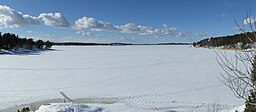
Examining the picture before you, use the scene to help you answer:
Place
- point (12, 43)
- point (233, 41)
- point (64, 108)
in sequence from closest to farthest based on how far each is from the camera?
point (64, 108) → point (233, 41) → point (12, 43)

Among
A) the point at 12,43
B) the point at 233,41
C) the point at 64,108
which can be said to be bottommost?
the point at 64,108

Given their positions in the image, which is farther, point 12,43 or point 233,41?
point 12,43

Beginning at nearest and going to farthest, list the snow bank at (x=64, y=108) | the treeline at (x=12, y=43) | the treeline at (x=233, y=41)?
the treeline at (x=233, y=41)
the snow bank at (x=64, y=108)
the treeline at (x=12, y=43)

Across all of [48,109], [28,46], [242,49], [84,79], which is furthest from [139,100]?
[28,46]

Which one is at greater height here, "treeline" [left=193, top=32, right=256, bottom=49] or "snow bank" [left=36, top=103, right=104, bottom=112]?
"treeline" [left=193, top=32, right=256, bottom=49]

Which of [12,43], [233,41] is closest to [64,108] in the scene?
[233,41]

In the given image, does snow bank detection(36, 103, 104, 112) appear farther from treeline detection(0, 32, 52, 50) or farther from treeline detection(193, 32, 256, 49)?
treeline detection(0, 32, 52, 50)

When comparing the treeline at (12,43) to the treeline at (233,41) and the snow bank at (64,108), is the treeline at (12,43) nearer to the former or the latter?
the treeline at (233,41)

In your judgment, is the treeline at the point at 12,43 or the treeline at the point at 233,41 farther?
the treeline at the point at 12,43

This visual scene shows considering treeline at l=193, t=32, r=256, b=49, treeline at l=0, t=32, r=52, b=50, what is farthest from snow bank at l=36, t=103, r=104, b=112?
treeline at l=0, t=32, r=52, b=50

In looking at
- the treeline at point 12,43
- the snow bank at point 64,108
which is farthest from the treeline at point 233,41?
the treeline at point 12,43

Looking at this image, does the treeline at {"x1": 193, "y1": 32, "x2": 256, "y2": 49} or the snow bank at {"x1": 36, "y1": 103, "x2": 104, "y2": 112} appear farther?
the snow bank at {"x1": 36, "y1": 103, "x2": 104, "y2": 112}

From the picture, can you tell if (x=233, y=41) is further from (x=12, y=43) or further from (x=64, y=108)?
(x=12, y=43)

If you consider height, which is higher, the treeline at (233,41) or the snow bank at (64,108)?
the treeline at (233,41)
